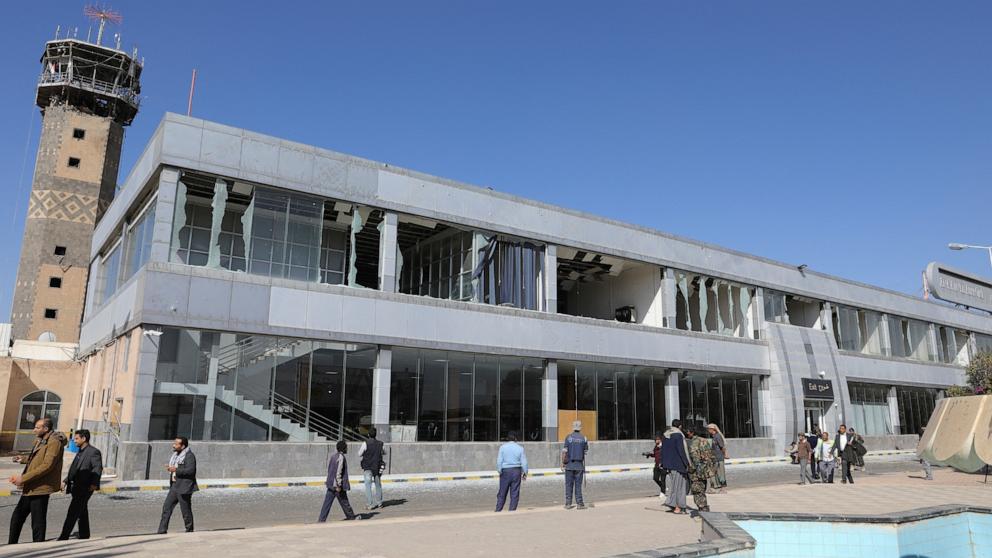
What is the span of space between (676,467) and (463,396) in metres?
13.6

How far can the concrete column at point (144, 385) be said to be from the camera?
20109 millimetres

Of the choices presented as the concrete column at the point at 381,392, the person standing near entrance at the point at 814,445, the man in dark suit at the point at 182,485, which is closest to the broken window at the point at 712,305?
the person standing near entrance at the point at 814,445

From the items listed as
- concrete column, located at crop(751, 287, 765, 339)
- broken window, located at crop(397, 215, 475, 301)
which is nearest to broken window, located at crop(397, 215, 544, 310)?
broken window, located at crop(397, 215, 475, 301)

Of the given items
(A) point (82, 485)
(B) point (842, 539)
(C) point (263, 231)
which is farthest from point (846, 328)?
(A) point (82, 485)

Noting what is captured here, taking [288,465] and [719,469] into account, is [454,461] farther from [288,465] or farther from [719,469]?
[719,469]

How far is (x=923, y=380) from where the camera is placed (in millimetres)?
49531

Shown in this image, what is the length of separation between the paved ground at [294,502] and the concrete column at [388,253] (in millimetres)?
7290

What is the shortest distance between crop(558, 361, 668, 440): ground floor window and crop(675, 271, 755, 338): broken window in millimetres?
4057

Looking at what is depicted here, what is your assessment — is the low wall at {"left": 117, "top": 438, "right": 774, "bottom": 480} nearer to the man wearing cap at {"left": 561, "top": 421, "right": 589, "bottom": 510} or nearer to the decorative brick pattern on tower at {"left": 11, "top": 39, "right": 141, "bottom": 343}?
the man wearing cap at {"left": 561, "top": 421, "right": 589, "bottom": 510}

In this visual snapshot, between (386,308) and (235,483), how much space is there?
8009mm

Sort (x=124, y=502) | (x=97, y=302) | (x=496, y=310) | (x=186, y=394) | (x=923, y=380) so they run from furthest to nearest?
(x=923, y=380), (x=97, y=302), (x=496, y=310), (x=186, y=394), (x=124, y=502)

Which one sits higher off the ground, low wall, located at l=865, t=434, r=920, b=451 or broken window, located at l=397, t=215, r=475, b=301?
broken window, located at l=397, t=215, r=475, b=301

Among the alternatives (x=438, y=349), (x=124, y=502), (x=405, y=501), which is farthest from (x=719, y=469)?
(x=124, y=502)

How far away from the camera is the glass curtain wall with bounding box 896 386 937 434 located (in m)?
48.0
